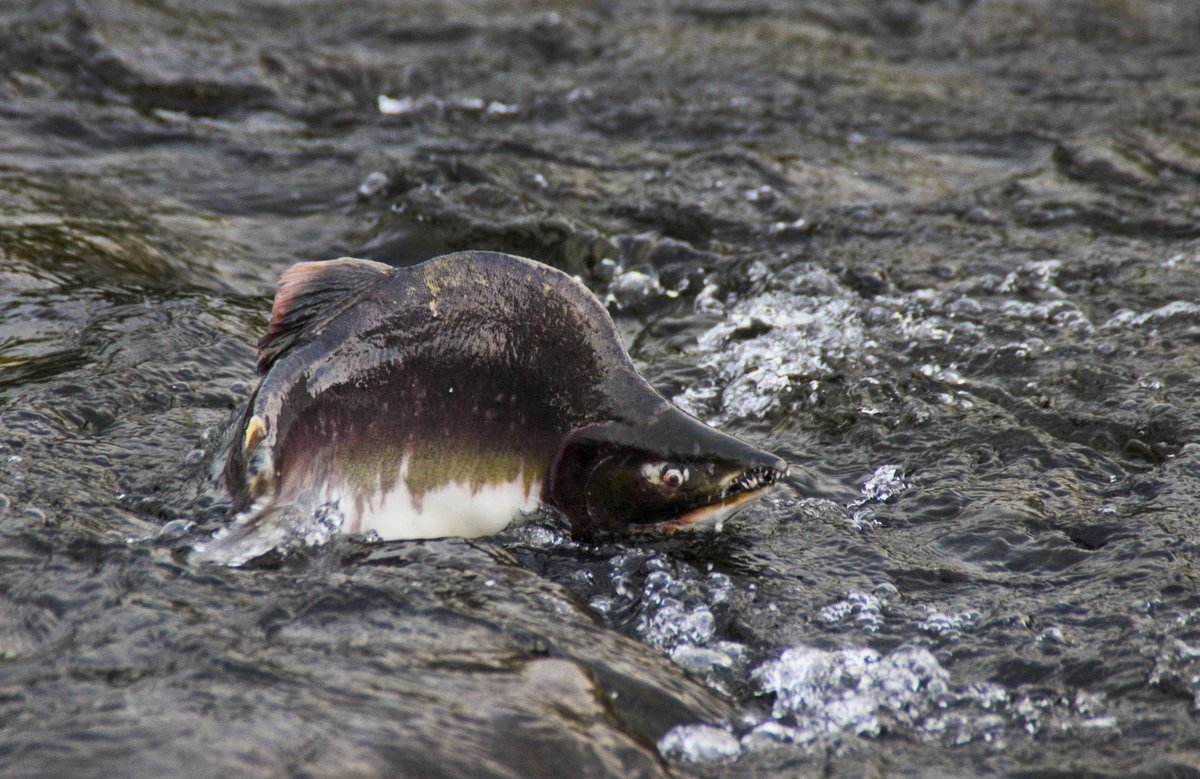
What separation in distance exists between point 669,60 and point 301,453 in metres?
6.09

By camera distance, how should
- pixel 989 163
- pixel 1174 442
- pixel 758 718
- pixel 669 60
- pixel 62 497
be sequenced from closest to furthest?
pixel 758 718 → pixel 62 497 → pixel 1174 442 → pixel 989 163 → pixel 669 60

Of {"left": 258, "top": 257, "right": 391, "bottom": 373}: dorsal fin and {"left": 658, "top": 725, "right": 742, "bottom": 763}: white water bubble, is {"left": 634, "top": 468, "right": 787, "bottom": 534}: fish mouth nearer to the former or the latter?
{"left": 658, "top": 725, "right": 742, "bottom": 763}: white water bubble

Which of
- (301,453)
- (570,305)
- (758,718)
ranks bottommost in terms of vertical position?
(758,718)

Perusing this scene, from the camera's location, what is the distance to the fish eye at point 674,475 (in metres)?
3.36

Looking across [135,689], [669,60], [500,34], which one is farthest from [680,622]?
[500,34]

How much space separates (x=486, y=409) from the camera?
335cm

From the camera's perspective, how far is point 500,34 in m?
8.97

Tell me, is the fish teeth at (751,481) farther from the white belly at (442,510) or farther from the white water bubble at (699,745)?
the white water bubble at (699,745)

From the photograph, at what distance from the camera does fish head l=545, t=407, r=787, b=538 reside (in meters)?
3.35

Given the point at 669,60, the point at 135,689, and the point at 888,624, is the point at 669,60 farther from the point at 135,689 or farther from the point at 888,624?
the point at 135,689

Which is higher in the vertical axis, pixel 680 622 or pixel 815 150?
pixel 815 150

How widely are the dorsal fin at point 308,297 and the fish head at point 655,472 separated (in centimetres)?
71

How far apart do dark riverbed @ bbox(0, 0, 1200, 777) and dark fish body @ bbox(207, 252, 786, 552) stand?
0.14m

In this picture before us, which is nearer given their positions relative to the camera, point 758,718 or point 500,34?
point 758,718
